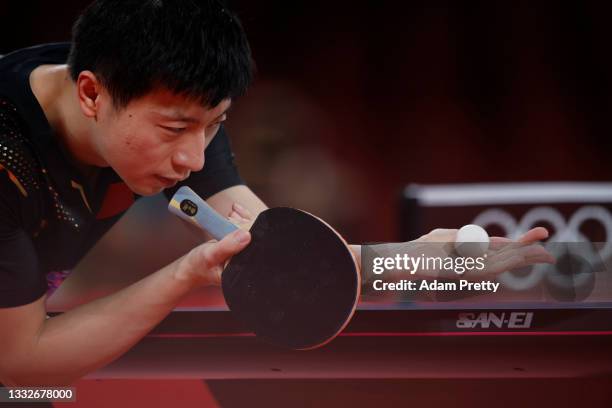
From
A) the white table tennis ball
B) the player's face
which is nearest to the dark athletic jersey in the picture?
the player's face

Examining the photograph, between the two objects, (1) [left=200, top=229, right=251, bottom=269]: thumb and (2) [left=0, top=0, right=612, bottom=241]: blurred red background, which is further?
(2) [left=0, top=0, right=612, bottom=241]: blurred red background

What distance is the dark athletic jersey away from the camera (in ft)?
4.05

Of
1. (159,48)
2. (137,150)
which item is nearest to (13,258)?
(137,150)

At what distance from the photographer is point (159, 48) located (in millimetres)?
1186

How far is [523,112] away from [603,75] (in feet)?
1.45

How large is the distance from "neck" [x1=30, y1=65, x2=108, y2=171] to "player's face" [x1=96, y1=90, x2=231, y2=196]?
61mm

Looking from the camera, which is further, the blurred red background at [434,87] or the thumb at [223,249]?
the blurred red background at [434,87]

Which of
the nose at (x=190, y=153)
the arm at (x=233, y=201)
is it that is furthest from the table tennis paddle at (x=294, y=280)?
the arm at (x=233, y=201)

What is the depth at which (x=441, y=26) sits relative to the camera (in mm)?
4215

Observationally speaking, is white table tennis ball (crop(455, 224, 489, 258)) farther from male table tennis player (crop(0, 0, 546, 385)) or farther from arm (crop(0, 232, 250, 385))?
arm (crop(0, 232, 250, 385))

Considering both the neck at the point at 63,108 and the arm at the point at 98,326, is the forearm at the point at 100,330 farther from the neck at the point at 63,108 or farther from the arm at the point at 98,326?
the neck at the point at 63,108

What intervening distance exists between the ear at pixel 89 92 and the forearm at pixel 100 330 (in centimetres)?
27

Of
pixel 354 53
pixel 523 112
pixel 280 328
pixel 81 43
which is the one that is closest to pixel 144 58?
pixel 81 43

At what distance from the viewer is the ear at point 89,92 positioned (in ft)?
4.03
